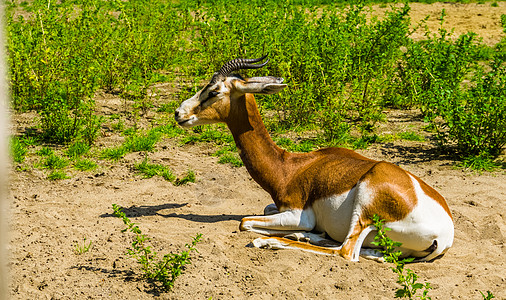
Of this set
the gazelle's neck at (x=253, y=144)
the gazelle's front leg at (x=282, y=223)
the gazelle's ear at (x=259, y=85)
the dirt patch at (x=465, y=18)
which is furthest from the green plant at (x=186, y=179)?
the dirt patch at (x=465, y=18)

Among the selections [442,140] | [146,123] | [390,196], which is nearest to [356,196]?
[390,196]

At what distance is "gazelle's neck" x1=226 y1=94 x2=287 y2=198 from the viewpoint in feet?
18.5

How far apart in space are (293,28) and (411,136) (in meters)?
2.96

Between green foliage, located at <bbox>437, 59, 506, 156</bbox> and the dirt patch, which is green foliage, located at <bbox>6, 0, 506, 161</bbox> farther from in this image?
the dirt patch

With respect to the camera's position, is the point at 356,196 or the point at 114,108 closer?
the point at 356,196

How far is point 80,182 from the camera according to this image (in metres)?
6.86

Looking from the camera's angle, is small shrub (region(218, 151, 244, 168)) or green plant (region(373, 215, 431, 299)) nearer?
green plant (region(373, 215, 431, 299))

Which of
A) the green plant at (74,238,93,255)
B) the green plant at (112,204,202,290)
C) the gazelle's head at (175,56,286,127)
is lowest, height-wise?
the green plant at (74,238,93,255)

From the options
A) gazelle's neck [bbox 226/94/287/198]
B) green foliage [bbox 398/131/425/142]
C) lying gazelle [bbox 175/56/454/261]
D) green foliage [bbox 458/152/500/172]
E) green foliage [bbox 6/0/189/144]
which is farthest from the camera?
green foliage [bbox 398/131/425/142]

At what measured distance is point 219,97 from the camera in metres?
5.68

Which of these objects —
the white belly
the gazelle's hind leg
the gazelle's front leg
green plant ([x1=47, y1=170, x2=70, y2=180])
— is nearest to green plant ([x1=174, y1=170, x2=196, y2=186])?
green plant ([x1=47, y1=170, x2=70, y2=180])

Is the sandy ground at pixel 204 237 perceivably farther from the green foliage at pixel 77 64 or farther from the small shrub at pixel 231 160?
the green foliage at pixel 77 64

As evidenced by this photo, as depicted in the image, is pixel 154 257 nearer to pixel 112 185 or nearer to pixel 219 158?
pixel 112 185

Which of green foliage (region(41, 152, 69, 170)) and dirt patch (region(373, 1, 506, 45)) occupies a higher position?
dirt patch (region(373, 1, 506, 45))
